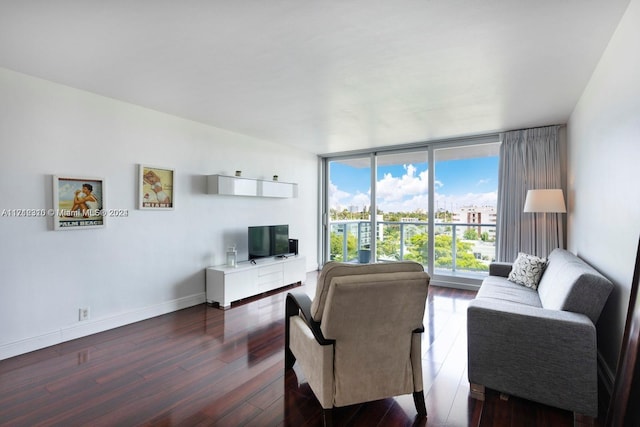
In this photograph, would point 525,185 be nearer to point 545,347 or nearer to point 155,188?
point 545,347

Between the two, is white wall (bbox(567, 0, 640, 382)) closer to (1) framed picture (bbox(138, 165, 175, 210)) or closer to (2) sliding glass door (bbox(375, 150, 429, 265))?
(2) sliding glass door (bbox(375, 150, 429, 265))

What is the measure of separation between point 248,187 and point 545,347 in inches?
153

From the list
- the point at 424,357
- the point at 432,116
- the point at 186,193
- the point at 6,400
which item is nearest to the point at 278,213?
the point at 186,193

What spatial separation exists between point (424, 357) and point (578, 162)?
274cm

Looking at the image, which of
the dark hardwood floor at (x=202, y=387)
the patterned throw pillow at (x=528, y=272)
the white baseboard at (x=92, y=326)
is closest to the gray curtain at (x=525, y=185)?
the patterned throw pillow at (x=528, y=272)

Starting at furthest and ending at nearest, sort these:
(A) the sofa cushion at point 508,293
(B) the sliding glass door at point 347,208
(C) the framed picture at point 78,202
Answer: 1. (B) the sliding glass door at point 347,208
2. (C) the framed picture at point 78,202
3. (A) the sofa cushion at point 508,293

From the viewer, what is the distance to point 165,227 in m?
3.83

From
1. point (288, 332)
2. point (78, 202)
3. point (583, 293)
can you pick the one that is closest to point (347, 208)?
point (288, 332)

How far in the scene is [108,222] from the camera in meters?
3.30

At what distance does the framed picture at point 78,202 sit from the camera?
9.57 ft

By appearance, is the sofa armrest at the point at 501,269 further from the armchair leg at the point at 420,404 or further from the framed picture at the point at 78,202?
the framed picture at the point at 78,202

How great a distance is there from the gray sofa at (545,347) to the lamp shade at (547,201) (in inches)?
68.4

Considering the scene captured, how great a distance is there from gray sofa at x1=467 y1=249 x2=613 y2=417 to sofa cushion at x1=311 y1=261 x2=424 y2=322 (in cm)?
70

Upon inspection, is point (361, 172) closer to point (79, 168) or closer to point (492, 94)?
point (492, 94)
